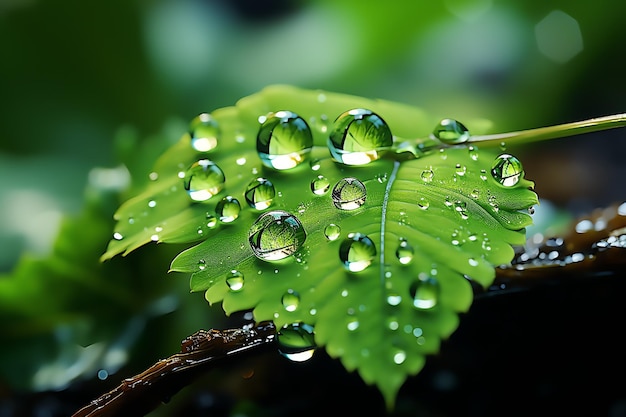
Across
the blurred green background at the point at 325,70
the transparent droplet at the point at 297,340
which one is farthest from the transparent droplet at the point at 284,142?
the blurred green background at the point at 325,70

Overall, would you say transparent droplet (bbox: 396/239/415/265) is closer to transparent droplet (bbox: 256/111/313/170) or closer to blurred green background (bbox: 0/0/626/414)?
transparent droplet (bbox: 256/111/313/170)

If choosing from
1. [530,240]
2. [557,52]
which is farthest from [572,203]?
[530,240]

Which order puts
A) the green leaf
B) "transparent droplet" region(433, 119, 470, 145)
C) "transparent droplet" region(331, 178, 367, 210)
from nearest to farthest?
the green leaf
"transparent droplet" region(331, 178, 367, 210)
"transparent droplet" region(433, 119, 470, 145)

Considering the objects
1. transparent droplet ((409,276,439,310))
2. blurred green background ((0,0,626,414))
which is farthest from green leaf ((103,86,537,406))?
blurred green background ((0,0,626,414))

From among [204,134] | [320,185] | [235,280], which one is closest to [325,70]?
[204,134]

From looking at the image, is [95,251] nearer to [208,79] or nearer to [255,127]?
[255,127]

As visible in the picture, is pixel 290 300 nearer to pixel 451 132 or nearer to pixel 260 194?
pixel 260 194

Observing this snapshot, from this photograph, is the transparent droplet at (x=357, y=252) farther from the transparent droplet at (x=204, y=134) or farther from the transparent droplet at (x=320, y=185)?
the transparent droplet at (x=204, y=134)
